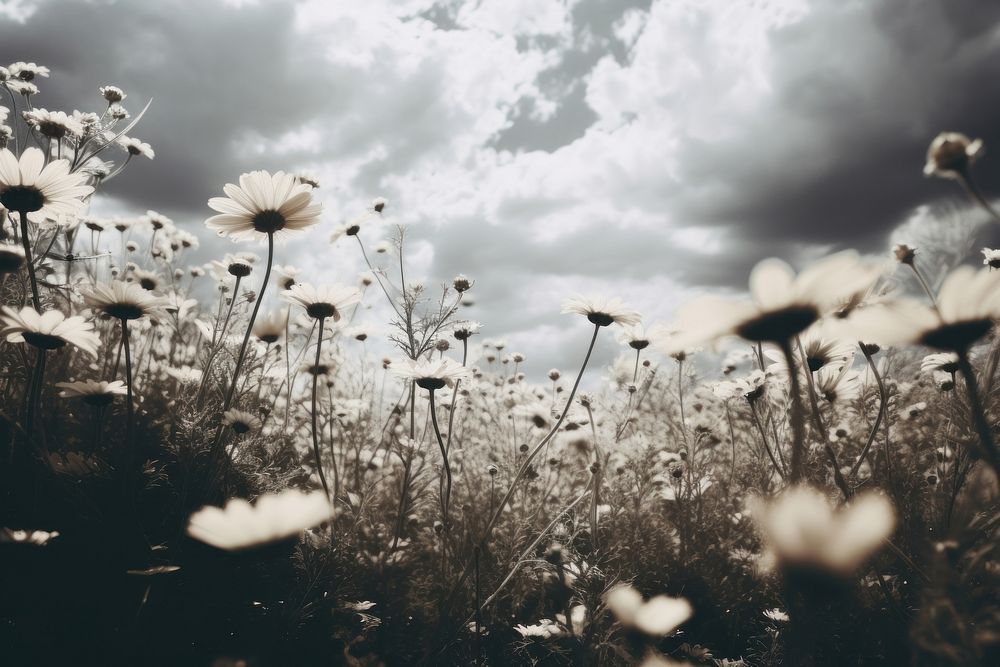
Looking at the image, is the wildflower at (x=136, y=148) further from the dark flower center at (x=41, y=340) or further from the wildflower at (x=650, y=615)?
the wildflower at (x=650, y=615)

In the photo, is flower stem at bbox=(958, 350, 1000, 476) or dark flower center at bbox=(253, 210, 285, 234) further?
dark flower center at bbox=(253, 210, 285, 234)

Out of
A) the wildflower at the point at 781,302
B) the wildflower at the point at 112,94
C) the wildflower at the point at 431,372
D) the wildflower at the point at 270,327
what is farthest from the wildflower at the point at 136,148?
the wildflower at the point at 781,302

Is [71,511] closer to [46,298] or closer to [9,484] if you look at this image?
[9,484]

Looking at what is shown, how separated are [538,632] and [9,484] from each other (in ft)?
5.86

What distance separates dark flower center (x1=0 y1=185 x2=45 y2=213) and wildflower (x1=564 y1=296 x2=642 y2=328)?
1.68m

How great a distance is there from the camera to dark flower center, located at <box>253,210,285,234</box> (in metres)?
1.64

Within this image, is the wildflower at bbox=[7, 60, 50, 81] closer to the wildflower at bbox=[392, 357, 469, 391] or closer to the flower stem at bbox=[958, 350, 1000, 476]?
the wildflower at bbox=[392, 357, 469, 391]

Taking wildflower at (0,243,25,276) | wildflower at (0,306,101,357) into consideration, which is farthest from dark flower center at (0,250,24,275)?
wildflower at (0,306,101,357)

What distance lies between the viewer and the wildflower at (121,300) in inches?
58.7

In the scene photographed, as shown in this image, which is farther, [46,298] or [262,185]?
[46,298]

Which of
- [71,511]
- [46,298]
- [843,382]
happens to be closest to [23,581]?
[71,511]

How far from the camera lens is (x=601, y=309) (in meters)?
1.90

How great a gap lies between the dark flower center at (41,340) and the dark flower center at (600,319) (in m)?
1.68

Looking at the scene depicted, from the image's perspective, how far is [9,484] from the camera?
1.63 metres
